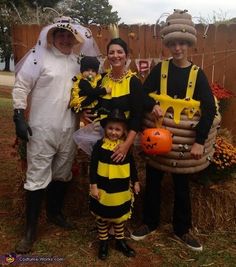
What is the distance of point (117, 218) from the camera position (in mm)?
3523

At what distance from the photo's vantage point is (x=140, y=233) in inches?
158

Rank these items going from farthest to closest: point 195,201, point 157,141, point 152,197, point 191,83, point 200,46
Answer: point 200,46, point 195,201, point 152,197, point 191,83, point 157,141

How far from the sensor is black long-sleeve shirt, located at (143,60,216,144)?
3.42m

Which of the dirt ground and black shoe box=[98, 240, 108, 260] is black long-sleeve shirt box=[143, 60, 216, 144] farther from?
black shoe box=[98, 240, 108, 260]

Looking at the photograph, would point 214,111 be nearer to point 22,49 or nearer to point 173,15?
point 173,15

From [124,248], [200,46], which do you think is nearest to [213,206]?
[124,248]

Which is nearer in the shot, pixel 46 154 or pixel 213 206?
pixel 46 154

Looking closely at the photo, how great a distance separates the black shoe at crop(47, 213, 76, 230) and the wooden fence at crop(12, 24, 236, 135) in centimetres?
211

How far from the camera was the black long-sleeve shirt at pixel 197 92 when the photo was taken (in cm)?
342

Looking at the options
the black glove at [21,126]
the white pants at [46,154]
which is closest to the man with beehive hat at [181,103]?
the white pants at [46,154]

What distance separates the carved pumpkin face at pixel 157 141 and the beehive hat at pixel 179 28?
31.6 inches

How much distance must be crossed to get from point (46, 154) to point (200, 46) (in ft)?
8.50

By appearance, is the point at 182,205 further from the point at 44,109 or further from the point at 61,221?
the point at 44,109

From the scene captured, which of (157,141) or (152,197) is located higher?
(157,141)
